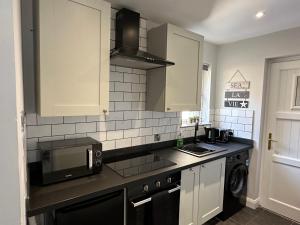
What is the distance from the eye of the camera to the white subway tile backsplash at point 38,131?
5.02 feet

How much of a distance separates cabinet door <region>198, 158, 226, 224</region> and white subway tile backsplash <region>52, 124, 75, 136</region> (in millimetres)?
1356

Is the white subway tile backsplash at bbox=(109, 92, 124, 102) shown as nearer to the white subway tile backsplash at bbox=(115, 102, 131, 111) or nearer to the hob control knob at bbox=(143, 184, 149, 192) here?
the white subway tile backsplash at bbox=(115, 102, 131, 111)

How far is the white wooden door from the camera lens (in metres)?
2.41

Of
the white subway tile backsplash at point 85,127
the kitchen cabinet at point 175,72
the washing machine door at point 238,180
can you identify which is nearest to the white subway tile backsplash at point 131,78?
the kitchen cabinet at point 175,72

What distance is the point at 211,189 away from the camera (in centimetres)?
218

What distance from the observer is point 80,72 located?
144 cm

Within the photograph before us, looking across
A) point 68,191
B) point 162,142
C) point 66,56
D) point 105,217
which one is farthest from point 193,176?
point 66,56

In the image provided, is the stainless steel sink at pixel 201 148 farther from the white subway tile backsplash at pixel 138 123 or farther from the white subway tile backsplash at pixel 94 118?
the white subway tile backsplash at pixel 94 118

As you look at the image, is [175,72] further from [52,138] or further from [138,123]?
[52,138]

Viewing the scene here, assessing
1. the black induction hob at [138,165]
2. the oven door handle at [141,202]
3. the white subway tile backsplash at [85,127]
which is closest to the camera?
the oven door handle at [141,202]

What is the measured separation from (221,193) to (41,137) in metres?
2.07

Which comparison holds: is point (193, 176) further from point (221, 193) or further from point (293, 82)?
point (293, 82)

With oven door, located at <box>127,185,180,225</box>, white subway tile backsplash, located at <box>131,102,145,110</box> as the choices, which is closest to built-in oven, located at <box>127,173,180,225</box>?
oven door, located at <box>127,185,180,225</box>

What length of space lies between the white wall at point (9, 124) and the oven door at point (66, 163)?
0.76 meters
